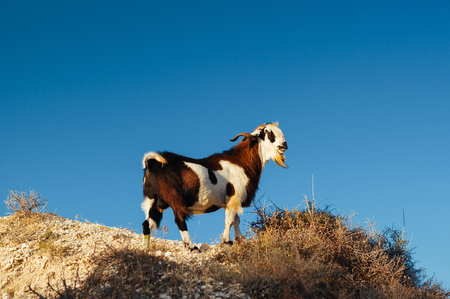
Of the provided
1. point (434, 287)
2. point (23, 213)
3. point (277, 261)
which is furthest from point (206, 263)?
point (23, 213)

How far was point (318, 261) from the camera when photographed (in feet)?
26.2

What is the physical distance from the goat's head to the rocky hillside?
8.88ft

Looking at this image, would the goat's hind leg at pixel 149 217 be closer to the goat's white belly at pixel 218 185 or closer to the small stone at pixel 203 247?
the goat's white belly at pixel 218 185

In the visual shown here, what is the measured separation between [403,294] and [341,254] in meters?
1.47

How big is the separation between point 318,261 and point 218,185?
9.22ft

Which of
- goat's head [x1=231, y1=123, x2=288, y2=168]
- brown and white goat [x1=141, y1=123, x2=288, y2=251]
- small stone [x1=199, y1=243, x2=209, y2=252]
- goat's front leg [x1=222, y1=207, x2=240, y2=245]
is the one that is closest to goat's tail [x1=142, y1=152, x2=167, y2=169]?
brown and white goat [x1=141, y1=123, x2=288, y2=251]

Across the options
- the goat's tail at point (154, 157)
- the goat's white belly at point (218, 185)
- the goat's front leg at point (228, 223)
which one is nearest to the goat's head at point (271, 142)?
the goat's white belly at point (218, 185)

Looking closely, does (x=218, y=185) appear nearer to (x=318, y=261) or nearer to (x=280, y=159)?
(x=280, y=159)

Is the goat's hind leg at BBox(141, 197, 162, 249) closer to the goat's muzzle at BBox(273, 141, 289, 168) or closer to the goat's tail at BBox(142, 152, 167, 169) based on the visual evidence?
the goat's tail at BBox(142, 152, 167, 169)

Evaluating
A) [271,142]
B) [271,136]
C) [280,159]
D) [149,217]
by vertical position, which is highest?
[271,136]

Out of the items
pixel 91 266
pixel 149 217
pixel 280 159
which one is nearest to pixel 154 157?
pixel 149 217

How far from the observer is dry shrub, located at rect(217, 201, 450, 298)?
6910 mm

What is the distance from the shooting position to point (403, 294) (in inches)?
312

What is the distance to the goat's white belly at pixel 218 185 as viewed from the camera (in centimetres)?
903
